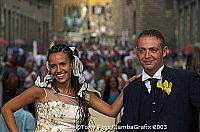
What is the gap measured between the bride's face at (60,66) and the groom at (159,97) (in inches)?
20.4

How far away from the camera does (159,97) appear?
479cm

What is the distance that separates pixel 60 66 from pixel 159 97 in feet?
2.73

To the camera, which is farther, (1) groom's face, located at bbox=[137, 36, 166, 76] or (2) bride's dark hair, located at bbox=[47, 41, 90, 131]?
(2) bride's dark hair, located at bbox=[47, 41, 90, 131]

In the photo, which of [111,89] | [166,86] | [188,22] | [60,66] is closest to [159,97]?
[166,86]

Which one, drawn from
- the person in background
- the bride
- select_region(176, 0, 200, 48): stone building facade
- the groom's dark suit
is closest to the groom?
the groom's dark suit

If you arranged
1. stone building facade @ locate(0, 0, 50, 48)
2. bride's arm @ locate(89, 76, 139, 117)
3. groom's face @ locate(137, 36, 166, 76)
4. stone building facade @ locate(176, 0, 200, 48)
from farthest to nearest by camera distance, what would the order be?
stone building facade @ locate(0, 0, 50, 48), stone building facade @ locate(176, 0, 200, 48), bride's arm @ locate(89, 76, 139, 117), groom's face @ locate(137, 36, 166, 76)

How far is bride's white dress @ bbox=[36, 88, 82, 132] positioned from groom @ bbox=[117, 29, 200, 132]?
15.4 inches

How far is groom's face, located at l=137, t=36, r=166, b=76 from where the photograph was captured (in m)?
4.82

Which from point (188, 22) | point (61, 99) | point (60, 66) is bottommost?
point (61, 99)

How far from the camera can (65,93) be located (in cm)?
512

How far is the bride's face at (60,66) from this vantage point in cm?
508

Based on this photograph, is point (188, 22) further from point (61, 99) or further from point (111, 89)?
point (61, 99)

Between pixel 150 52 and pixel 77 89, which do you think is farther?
pixel 77 89

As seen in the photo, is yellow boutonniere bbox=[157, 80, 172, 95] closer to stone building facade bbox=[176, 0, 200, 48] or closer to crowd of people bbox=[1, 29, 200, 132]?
crowd of people bbox=[1, 29, 200, 132]
